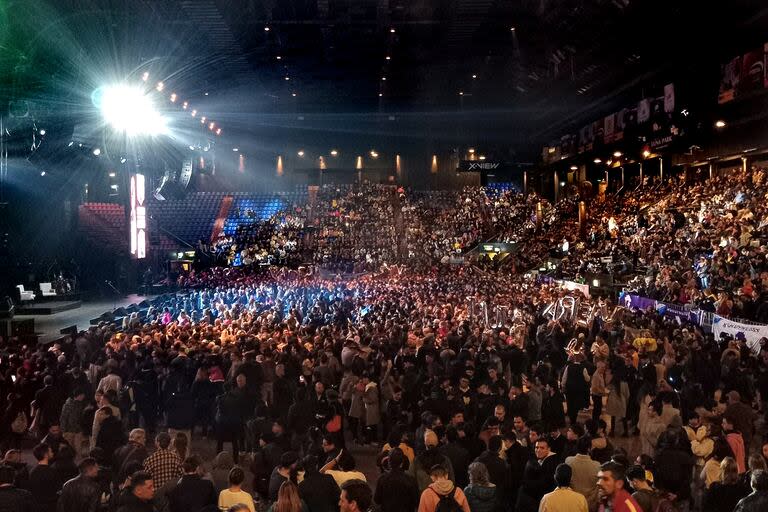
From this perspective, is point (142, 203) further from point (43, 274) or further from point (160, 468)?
point (160, 468)

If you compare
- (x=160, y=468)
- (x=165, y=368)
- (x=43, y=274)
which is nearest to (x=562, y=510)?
(x=160, y=468)

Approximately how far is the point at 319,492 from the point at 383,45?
96.9ft

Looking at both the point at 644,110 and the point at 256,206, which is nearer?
the point at 644,110

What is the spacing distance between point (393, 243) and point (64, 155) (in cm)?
2044

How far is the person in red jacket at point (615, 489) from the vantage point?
18.1 feet

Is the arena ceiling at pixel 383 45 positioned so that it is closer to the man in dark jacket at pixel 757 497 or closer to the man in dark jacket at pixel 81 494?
the man in dark jacket at pixel 81 494

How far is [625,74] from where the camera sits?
105ft

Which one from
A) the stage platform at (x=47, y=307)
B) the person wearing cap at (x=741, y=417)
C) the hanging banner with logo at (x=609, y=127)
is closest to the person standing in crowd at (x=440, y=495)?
the person wearing cap at (x=741, y=417)

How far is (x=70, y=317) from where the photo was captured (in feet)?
81.3

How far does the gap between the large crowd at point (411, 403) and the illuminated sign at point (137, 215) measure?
573 centimetres

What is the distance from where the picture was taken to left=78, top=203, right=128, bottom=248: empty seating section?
32.2m

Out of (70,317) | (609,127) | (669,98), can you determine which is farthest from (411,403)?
(609,127)

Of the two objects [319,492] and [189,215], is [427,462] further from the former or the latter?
[189,215]

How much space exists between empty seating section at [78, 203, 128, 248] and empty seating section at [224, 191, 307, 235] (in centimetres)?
1073
